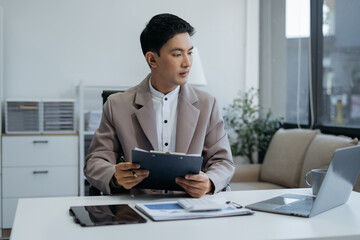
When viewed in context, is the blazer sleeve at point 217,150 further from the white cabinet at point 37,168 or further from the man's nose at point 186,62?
the white cabinet at point 37,168

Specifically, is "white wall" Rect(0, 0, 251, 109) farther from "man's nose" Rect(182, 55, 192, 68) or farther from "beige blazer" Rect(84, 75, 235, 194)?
"man's nose" Rect(182, 55, 192, 68)

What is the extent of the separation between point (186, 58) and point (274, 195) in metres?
0.68

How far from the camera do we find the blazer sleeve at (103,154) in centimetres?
191

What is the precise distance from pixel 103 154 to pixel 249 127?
2.70m

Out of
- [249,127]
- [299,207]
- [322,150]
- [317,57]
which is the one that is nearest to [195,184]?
[299,207]

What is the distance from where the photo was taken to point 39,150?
3.90 m

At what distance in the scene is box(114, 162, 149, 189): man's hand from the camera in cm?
167

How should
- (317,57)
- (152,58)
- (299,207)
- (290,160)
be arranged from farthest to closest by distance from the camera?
(317,57) < (290,160) < (152,58) < (299,207)

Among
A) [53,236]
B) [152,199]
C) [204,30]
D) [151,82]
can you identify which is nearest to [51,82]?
[204,30]

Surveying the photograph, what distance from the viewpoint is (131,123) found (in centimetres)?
208

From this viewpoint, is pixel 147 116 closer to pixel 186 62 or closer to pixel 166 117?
pixel 166 117

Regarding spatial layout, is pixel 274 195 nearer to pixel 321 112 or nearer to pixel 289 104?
pixel 321 112

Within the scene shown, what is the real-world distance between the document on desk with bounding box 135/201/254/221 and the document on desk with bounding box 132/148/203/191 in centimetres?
12

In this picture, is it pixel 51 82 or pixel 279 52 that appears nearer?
pixel 51 82
